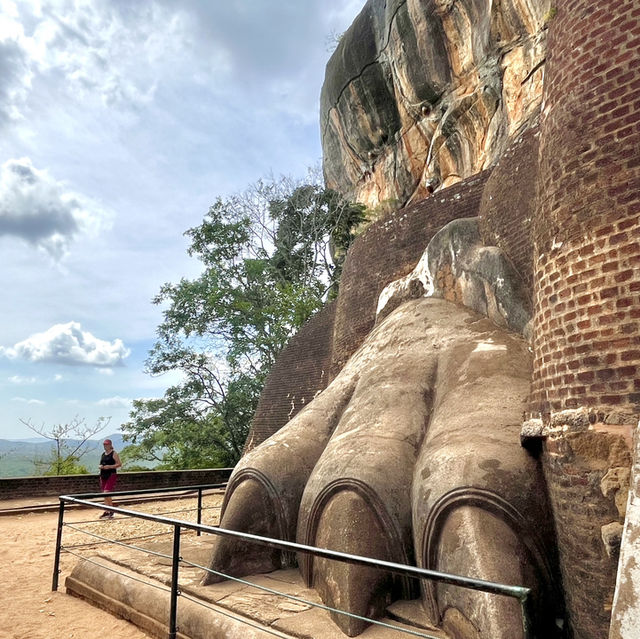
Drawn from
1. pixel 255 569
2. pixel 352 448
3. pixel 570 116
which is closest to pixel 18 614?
pixel 255 569

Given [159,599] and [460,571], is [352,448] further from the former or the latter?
[159,599]

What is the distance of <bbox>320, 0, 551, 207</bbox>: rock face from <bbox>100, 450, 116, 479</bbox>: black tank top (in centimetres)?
978

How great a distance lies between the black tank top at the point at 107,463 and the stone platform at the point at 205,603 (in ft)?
12.9


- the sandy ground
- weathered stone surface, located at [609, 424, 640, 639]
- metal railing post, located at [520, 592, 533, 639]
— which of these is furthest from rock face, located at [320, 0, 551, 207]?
the sandy ground

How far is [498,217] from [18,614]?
600cm

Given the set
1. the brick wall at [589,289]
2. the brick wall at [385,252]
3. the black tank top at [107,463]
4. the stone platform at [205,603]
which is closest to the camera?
the brick wall at [589,289]

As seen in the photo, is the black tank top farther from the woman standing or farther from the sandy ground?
the sandy ground

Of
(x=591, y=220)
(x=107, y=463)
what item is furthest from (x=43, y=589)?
(x=591, y=220)

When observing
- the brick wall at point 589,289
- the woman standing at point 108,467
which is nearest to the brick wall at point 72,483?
the woman standing at point 108,467

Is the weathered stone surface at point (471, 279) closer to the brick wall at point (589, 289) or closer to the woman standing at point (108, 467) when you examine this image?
the brick wall at point (589, 289)

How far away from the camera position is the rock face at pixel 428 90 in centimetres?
1349

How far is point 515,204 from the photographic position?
6.11 m

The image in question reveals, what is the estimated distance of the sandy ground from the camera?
4309 millimetres

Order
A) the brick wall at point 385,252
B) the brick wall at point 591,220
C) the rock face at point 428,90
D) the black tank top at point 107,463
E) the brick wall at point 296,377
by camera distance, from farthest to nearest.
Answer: the rock face at point 428,90
the brick wall at point 296,377
the black tank top at point 107,463
the brick wall at point 385,252
the brick wall at point 591,220
